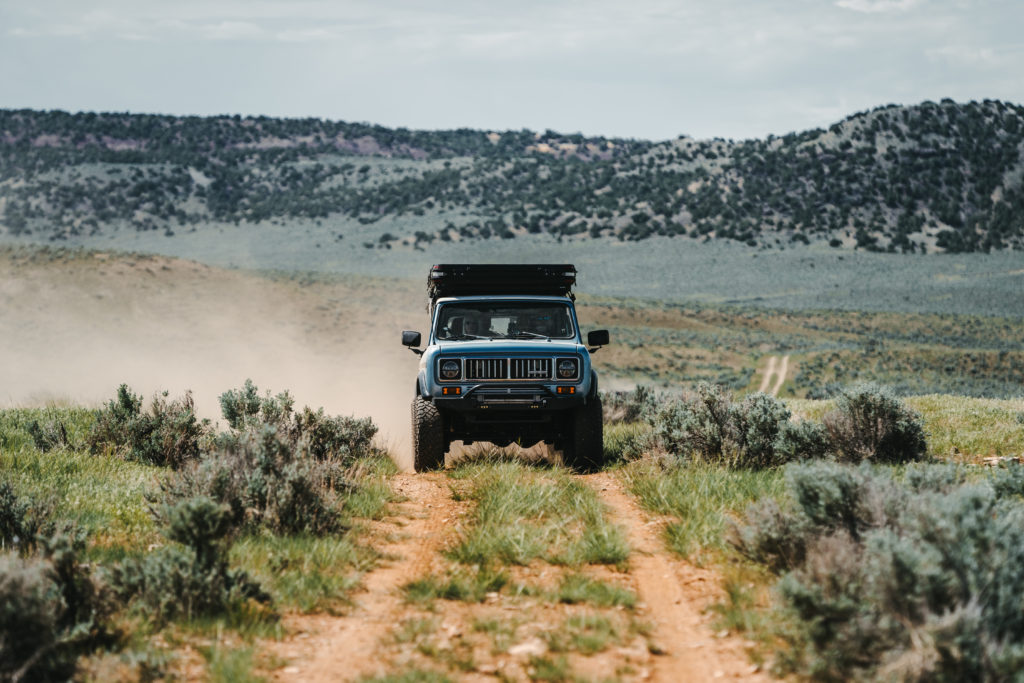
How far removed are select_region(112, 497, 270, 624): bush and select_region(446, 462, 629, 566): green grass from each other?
1727 millimetres

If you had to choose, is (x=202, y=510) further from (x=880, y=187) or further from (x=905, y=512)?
(x=880, y=187)

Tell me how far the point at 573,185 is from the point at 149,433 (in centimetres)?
9567

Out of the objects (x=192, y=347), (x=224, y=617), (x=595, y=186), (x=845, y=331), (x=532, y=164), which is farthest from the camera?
(x=532, y=164)

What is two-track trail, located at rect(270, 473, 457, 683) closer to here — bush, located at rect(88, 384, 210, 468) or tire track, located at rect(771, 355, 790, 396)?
bush, located at rect(88, 384, 210, 468)

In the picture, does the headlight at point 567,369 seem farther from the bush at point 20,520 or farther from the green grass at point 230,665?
the green grass at point 230,665

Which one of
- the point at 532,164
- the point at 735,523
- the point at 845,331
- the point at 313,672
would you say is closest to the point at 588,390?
the point at 735,523

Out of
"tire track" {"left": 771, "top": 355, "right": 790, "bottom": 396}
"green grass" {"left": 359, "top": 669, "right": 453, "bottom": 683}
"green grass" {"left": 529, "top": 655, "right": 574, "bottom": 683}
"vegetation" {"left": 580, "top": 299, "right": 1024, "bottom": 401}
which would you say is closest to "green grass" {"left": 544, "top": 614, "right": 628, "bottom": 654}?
"green grass" {"left": 529, "top": 655, "right": 574, "bottom": 683}

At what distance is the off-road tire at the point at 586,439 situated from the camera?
10.8 meters

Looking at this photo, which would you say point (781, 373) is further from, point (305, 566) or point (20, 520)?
point (20, 520)

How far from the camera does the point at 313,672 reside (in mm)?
4539

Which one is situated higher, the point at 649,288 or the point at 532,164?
the point at 532,164

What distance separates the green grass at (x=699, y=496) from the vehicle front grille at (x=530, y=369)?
173cm

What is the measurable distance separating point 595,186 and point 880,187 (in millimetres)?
29761

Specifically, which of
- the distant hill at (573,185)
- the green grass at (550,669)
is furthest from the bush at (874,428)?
the distant hill at (573,185)
